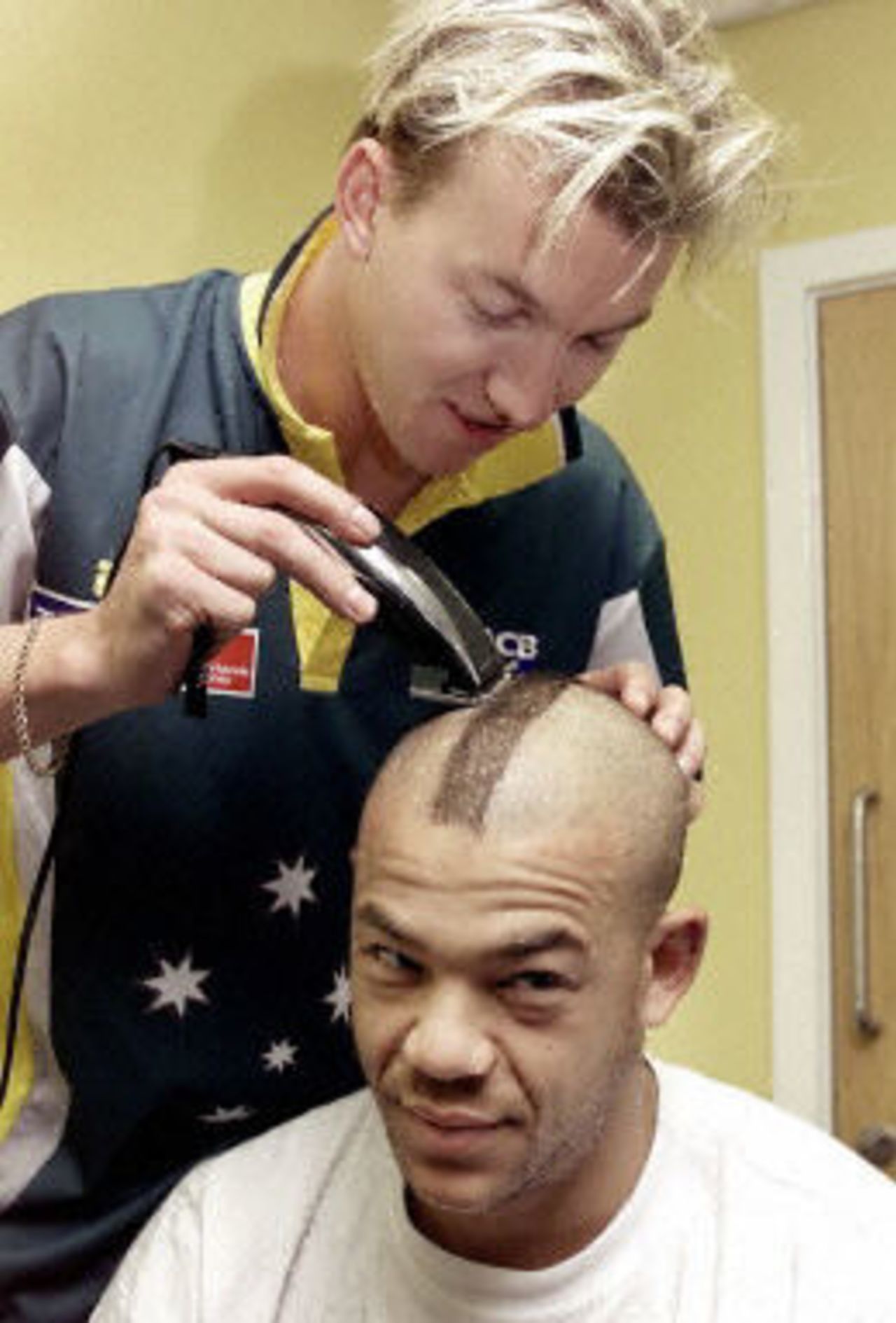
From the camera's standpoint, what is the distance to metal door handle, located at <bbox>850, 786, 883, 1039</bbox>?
274cm

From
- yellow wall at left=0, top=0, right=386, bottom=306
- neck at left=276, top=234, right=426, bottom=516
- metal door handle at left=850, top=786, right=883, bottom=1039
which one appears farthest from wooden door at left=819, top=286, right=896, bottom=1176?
neck at left=276, top=234, right=426, bottom=516

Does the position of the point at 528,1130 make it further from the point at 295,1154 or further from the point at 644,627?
the point at 644,627

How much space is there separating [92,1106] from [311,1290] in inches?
9.1

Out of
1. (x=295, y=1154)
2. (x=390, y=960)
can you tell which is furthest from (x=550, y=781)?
(x=295, y=1154)

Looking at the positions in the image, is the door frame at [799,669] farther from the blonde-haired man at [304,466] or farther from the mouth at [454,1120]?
the mouth at [454,1120]

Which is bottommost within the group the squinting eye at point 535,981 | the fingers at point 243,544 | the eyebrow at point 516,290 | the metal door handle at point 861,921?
the metal door handle at point 861,921

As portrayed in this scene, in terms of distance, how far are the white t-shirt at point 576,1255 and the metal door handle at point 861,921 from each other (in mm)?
1490

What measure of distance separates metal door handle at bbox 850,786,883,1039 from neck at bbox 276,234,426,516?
1586 mm

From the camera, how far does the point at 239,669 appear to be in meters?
1.32

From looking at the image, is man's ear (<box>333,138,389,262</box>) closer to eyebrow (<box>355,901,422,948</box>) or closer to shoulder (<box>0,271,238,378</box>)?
shoulder (<box>0,271,238,378</box>)

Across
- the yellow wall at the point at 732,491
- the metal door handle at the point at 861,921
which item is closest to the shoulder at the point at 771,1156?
the metal door handle at the point at 861,921

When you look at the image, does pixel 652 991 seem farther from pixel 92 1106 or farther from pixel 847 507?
pixel 847 507

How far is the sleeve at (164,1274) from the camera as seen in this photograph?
1.21 m

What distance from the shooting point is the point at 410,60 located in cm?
123
